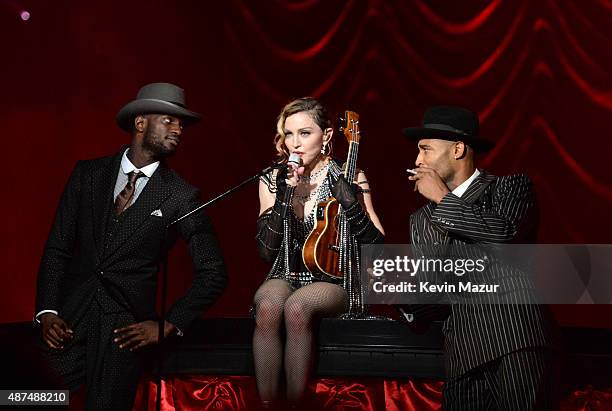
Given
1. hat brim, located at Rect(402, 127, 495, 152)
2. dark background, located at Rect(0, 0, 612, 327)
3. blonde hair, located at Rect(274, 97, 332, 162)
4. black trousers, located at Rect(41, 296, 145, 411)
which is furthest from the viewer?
dark background, located at Rect(0, 0, 612, 327)

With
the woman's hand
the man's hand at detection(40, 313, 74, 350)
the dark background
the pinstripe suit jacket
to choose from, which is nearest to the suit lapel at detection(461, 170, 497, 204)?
the pinstripe suit jacket

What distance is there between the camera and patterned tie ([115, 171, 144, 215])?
3502 millimetres

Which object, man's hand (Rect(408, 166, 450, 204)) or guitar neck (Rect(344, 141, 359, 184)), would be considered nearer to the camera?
man's hand (Rect(408, 166, 450, 204))

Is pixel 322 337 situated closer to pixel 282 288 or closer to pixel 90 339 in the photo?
pixel 282 288

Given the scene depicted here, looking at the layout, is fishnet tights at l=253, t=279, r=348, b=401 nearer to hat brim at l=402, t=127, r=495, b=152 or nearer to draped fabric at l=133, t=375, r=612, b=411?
draped fabric at l=133, t=375, r=612, b=411

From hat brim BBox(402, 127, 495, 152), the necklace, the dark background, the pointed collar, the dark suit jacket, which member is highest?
the dark background

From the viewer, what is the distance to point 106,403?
323cm

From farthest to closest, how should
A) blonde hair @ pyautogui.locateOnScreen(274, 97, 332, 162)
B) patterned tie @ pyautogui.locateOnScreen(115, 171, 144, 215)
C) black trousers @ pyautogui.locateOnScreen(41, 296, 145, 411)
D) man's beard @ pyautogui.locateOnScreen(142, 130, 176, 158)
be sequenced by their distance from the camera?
blonde hair @ pyautogui.locateOnScreen(274, 97, 332, 162), man's beard @ pyautogui.locateOnScreen(142, 130, 176, 158), patterned tie @ pyautogui.locateOnScreen(115, 171, 144, 215), black trousers @ pyautogui.locateOnScreen(41, 296, 145, 411)

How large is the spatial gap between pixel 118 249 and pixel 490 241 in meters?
1.56

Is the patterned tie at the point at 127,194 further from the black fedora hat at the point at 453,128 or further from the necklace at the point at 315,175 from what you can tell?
the black fedora hat at the point at 453,128

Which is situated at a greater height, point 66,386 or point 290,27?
point 290,27

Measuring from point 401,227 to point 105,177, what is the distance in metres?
2.56

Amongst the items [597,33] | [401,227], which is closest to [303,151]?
[401,227]

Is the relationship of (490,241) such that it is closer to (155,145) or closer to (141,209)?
(141,209)
